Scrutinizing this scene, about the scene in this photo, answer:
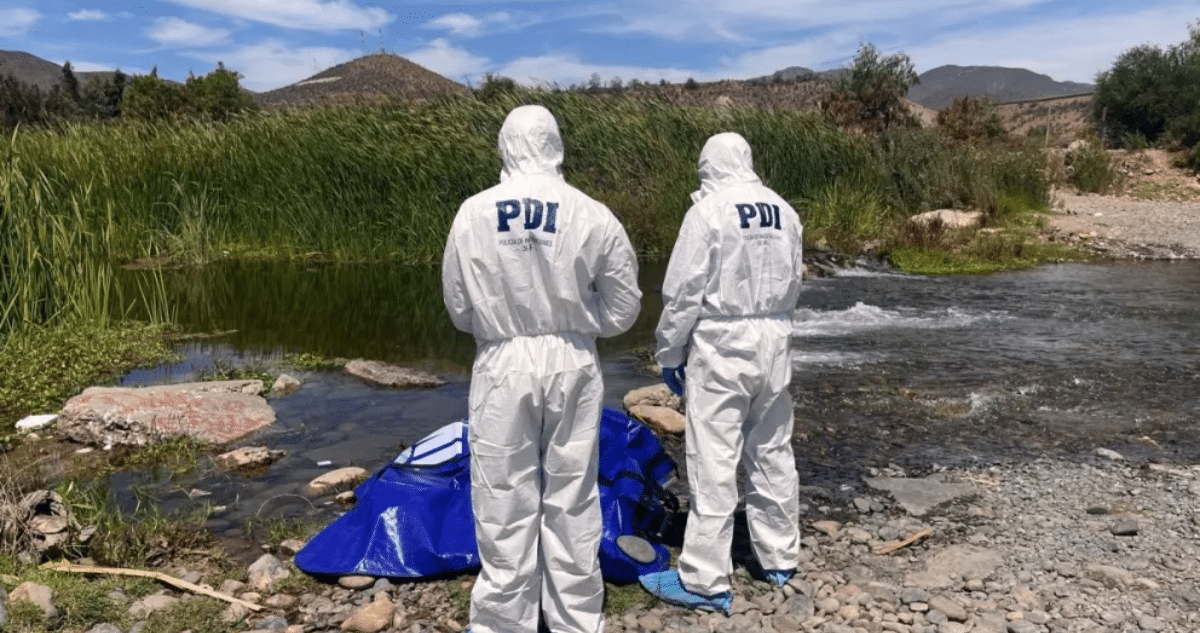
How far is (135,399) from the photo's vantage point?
659 centimetres

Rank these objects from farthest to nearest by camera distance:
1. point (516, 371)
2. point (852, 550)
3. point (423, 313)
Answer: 1. point (423, 313)
2. point (852, 550)
3. point (516, 371)

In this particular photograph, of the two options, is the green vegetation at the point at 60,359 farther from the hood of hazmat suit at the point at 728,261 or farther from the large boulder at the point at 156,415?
the hood of hazmat suit at the point at 728,261

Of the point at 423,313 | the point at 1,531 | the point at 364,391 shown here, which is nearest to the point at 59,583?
the point at 1,531

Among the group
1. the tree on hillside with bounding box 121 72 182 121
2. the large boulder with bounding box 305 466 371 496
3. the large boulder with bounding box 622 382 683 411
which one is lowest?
the large boulder with bounding box 305 466 371 496

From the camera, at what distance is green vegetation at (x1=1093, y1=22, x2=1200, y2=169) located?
115 feet

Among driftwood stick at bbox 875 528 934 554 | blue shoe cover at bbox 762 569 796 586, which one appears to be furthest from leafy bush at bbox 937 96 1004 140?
blue shoe cover at bbox 762 569 796 586

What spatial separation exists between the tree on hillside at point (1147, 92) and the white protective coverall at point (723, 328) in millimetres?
34932

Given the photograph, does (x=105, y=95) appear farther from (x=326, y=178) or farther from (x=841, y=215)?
(x=841, y=215)

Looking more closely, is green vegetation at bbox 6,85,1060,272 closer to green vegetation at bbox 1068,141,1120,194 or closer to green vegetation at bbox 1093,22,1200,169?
green vegetation at bbox 1068,141,1120,194

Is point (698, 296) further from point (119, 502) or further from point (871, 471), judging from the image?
point (119, 502)

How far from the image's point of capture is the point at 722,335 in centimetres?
395

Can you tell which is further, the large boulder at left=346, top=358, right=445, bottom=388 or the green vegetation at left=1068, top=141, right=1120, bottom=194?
the green vegetation at left=1068, top=141, right=1120, bottom=194

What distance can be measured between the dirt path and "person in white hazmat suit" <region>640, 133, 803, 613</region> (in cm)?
1510

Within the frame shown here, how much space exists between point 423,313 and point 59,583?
Answer: 8054mm
